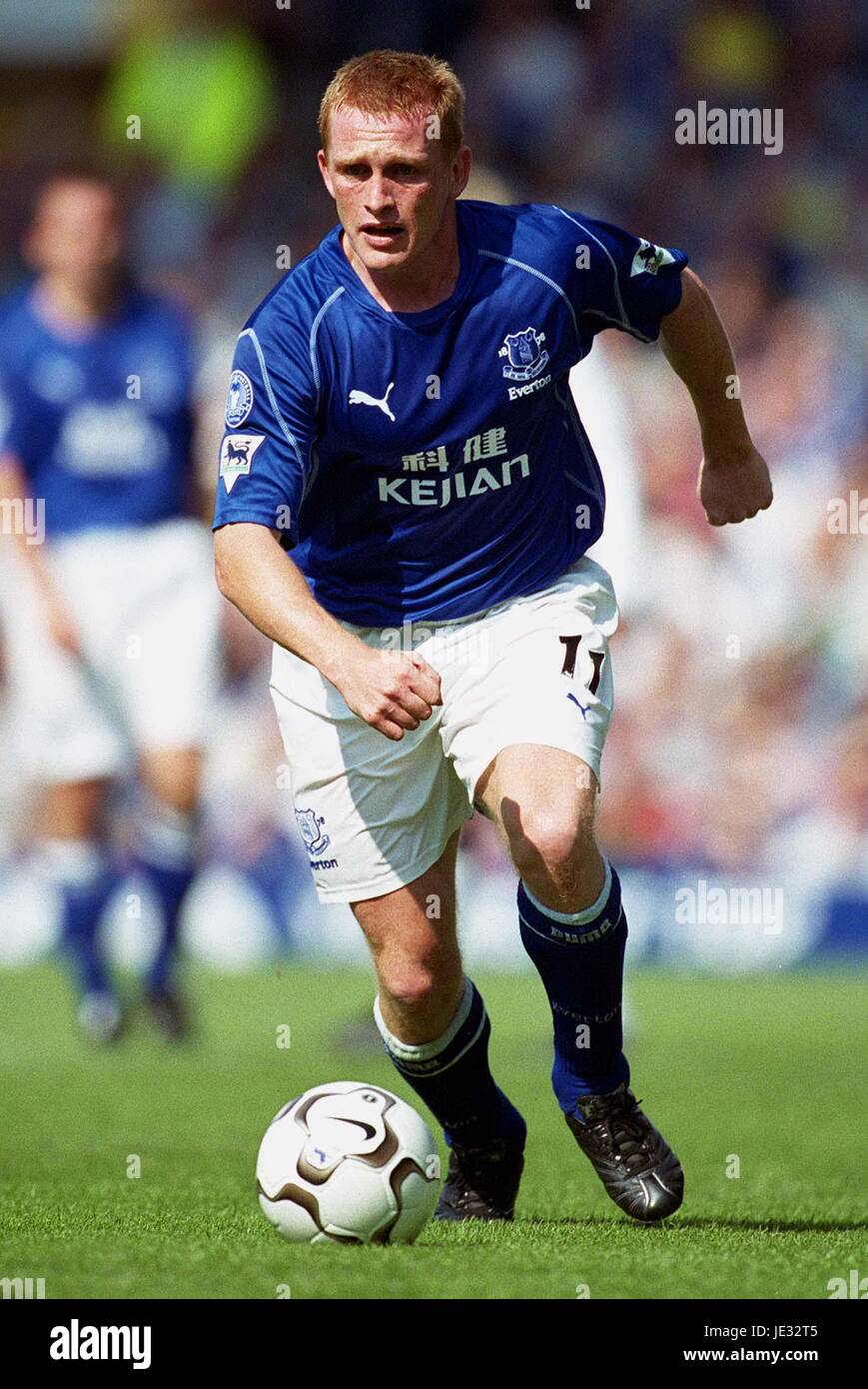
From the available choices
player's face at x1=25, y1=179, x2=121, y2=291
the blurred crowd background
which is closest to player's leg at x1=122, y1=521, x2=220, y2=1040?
player's face at x1=25, y1=179, x2=121, y2=291

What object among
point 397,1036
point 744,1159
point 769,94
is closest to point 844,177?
point 769,94

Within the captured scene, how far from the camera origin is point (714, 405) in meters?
4.89

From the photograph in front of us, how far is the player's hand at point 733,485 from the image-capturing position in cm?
494

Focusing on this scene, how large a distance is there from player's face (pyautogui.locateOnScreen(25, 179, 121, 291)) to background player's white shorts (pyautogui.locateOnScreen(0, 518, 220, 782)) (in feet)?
3.65

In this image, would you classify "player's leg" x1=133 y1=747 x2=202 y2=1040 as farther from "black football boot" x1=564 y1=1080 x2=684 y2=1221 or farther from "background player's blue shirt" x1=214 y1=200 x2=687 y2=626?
"black football boot" x1=564 y1=1080 x2=684 y2=1221

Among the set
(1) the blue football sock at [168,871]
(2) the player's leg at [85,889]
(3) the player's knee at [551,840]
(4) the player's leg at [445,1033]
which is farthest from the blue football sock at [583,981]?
(2) the player's leg at [85,889]

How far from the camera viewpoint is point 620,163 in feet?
41.5

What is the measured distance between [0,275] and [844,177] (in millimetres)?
5070

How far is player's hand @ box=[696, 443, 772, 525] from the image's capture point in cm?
494

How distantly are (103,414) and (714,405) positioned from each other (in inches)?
183

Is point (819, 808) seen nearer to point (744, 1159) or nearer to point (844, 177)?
point (844, 177)

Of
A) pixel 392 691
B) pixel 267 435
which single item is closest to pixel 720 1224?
pixel 392 691

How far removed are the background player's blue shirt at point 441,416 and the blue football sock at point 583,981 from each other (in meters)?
0.71

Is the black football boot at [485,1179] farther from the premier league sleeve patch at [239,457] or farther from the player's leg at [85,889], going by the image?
the player's leg at [85,889]
